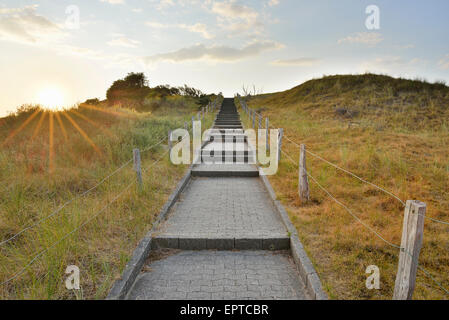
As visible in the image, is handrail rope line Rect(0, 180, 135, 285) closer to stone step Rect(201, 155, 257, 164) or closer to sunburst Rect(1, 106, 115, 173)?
sunburst Rect(1, 106, 115, 173)

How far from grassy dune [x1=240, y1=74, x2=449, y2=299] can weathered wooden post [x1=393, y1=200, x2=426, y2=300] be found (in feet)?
1.39

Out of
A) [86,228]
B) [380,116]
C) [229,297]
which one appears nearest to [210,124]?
[380,116]

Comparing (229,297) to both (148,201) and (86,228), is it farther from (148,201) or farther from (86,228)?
(148,201)

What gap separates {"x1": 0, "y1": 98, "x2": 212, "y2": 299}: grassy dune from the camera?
Answer: 9.53 feet

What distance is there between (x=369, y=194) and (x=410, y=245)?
11.7ft

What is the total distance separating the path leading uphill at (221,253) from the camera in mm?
2996

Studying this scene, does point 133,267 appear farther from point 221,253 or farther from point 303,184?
point 303,184

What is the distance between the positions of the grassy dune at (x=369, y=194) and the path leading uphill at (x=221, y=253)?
1.32 feet

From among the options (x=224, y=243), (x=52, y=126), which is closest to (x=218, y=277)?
(x=224, y=243)

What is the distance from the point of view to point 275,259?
12.1 feet

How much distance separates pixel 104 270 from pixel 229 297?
146 centimetres

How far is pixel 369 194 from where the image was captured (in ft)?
17.9
